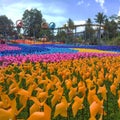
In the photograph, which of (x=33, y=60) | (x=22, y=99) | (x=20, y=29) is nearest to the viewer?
(x=22, y=99)

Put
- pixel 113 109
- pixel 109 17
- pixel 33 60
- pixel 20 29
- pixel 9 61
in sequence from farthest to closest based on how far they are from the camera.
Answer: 1. pixel 109 17
2. pixel 20 29
3. pixel 33 60
4. pixel 9 61
5. pixel 113 109

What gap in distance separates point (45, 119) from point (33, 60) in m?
9.77

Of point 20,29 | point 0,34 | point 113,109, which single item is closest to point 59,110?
point 113,109

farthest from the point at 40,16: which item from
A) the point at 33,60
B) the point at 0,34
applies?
the point at 33,60

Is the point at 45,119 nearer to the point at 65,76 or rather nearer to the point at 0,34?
the point at 65,76

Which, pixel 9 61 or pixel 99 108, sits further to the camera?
pixel 9 61

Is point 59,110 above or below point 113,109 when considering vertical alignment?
above

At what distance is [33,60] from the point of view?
37.1 feet

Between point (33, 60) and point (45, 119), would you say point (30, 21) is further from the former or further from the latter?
point (45, 119)

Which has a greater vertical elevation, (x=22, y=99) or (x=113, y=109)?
(x=22, y=99)

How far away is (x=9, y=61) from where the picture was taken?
10.6 meters

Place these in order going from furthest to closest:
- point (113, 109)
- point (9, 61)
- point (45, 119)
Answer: point (9, 61) → point (113, 109) → point (45, 119)

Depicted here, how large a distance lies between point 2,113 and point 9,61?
903 centimetres

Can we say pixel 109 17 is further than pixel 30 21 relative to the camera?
No
